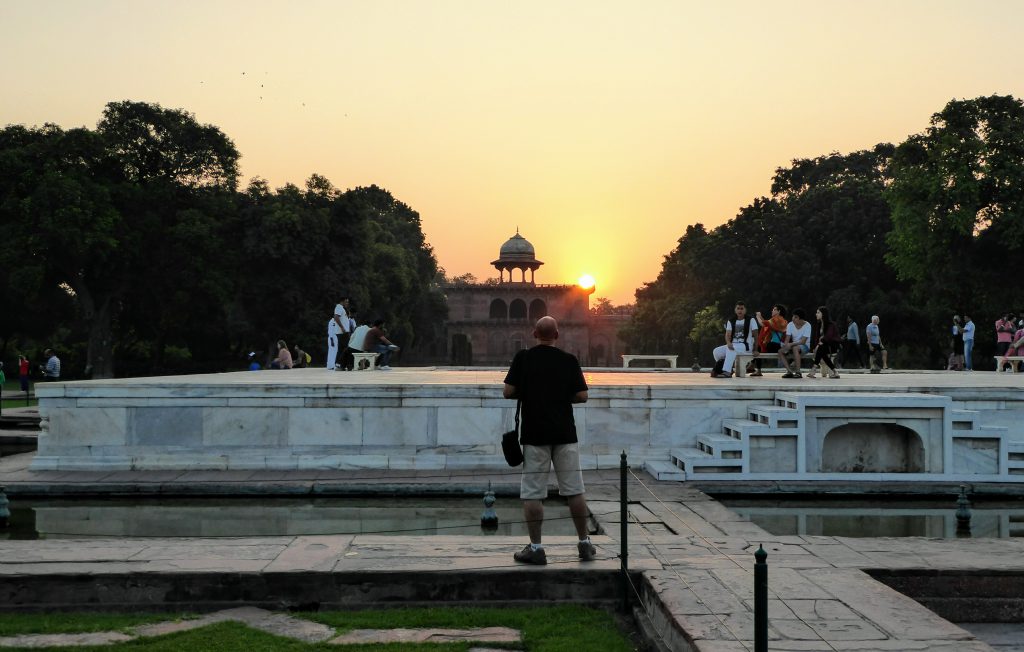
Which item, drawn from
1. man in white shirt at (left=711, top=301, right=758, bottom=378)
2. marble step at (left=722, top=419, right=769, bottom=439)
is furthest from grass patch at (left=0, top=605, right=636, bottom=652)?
man in white shirt at (left=711, top=301, right=758, bottom=378)

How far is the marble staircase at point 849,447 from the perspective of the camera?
10.9 metres

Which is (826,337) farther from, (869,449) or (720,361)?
(869,449)

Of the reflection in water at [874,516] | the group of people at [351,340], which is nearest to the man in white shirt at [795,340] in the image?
the reflection in water at [874,516]

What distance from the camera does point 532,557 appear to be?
6.26 meters

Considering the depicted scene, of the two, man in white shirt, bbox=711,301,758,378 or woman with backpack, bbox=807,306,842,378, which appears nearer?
woman with backpack, bbox=807,306,842,378

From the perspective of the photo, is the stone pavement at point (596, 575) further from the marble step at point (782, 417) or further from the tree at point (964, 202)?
the tree at point (964, 202)

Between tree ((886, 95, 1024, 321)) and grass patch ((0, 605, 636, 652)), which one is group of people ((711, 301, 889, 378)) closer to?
grass patch ((0, 605, 636, 652))

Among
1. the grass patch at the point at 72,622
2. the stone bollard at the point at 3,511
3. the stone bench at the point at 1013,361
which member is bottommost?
the grass patch at the point at 72,622

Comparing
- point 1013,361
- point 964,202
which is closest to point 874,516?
point 1013,361

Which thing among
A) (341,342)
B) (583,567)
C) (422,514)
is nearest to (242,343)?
(341,342)

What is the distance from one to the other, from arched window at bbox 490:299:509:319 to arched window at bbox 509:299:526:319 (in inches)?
18.5

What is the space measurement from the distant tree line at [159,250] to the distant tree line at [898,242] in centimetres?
1792

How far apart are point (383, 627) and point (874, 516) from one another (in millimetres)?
5678

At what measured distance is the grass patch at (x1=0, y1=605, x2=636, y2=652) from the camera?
5.07 m
